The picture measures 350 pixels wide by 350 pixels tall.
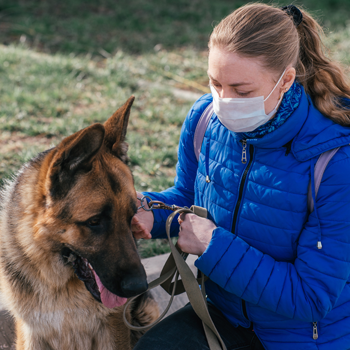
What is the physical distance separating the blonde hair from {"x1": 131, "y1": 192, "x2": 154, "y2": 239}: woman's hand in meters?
1.08

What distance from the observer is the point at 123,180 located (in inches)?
87.3

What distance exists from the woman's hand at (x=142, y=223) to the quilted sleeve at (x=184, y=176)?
0.20ft

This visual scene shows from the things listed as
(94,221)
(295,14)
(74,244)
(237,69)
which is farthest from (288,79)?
(74,244)

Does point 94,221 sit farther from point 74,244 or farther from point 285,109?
point 285,109

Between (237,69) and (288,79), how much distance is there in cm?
30

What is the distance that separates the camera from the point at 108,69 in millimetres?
7781

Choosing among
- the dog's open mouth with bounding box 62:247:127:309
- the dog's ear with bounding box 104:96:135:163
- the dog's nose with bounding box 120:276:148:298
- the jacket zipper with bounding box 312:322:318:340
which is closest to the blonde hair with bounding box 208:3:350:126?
the dog's ear with bounding box 104:96:135:163

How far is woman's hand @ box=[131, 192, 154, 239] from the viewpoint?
239 cm

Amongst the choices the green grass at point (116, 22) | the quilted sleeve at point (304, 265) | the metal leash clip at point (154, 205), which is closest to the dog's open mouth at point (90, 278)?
the metal leash clip at point (154, 205)

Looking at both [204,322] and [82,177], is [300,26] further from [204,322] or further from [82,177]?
[204,322]

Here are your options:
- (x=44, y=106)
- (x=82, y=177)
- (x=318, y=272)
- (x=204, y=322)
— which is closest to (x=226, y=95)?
(x=82, y=177)

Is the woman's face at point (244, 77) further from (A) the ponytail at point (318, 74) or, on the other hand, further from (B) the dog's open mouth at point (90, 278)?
(B) the dog's open mouth at point (90, 278)

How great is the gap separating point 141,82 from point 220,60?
18.7 ft

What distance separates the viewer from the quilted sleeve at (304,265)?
6.25 feet
